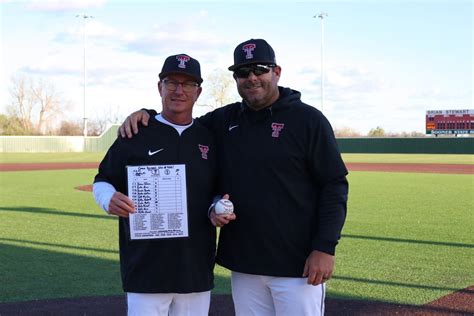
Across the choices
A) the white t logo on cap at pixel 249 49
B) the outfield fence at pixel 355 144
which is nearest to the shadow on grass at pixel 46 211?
the white t logo on cap at pixel 249 49

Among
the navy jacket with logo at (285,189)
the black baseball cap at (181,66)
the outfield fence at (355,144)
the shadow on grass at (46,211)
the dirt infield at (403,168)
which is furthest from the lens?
the outfield fence at (355,144)

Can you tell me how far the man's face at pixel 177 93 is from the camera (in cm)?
367

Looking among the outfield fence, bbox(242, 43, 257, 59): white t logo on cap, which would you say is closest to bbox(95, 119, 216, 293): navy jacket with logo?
bbox(242, 43, 257, 59): white t logo on cap

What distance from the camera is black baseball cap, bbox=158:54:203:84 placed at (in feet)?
12.0

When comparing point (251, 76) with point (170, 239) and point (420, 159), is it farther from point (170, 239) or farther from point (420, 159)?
point (420, 159)

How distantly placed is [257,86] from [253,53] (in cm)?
20

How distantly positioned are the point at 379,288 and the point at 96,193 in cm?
432

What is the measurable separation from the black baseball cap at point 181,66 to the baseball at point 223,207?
809 millimetres

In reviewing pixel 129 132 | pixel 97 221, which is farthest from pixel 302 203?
pixel 97 221

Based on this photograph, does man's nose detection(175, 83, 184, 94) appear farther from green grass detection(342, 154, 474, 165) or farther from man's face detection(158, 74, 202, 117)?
green grass detection(342, 154, 474, 165)

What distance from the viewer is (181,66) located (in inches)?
144

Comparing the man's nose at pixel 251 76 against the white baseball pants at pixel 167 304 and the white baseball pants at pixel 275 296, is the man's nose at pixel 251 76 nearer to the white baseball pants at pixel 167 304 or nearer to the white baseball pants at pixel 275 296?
the white baseball pants at pixel 275 296

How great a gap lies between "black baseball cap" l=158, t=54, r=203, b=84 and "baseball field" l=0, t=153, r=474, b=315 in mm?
2993

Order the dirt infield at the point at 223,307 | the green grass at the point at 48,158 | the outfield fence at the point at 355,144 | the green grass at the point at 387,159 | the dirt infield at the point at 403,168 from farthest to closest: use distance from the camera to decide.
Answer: the outfield fence at the point at 355,144 < the green grass at the point at 48,158 < the green grass at the point at 387,159 < the dirt infield at the point at 403,168 < the dirt infield at the point at 223,307
